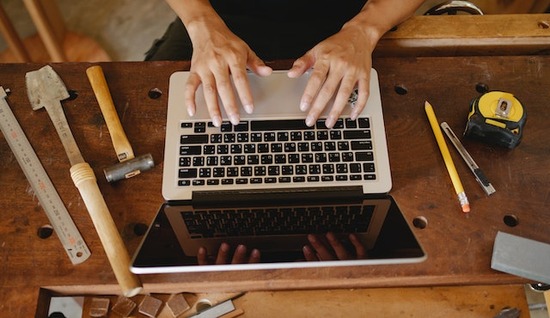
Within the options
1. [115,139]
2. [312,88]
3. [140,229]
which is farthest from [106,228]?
[312,88]

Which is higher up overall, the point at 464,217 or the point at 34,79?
the point at 34,79

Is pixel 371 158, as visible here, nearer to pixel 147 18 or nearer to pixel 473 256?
pixel 473 256

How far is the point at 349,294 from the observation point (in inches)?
31.7

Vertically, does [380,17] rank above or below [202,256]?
above

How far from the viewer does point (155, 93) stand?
0.86m

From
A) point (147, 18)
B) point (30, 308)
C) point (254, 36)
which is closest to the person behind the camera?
point (30, 308)

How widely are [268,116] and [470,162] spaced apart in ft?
1.06

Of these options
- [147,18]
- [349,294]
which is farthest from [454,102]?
[147,18]

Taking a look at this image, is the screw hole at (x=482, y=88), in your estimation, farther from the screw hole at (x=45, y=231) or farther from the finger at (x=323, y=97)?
the screw hole at (x=45, y=231)

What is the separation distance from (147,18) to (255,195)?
1.41 m

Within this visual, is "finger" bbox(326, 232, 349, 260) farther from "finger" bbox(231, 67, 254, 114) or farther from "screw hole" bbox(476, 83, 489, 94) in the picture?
"screw hole" bbox(476, 83, 489, 94)

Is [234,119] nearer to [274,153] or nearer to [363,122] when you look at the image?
[274,153]

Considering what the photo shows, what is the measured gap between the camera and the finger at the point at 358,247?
0.70 m

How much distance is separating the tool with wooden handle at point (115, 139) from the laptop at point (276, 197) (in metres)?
0.04
